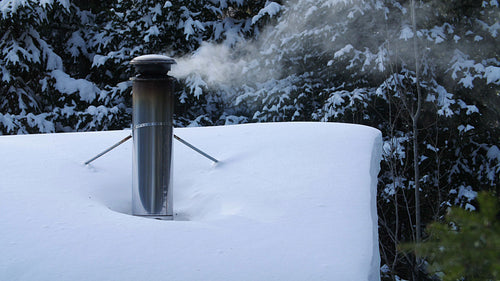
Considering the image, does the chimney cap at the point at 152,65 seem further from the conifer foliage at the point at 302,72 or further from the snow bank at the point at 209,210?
the conifer foliage at the point at 302,72

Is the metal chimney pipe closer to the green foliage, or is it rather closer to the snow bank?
the snow bank

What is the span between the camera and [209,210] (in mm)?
2648

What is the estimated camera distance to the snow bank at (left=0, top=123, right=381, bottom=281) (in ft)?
6.72

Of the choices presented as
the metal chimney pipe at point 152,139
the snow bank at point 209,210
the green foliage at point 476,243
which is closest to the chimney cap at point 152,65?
the metal chimney pipe at point 152,139

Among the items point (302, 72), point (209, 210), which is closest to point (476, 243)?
point (209, 210)

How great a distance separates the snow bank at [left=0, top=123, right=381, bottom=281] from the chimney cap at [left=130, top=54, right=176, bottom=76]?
1.76ft

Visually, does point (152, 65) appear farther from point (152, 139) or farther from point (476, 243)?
point (476, 243)

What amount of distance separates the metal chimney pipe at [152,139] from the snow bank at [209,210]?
111 mm

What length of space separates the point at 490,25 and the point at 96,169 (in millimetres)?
7215

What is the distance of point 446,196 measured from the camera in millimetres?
7754

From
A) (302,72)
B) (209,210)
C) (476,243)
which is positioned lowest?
(209,210)

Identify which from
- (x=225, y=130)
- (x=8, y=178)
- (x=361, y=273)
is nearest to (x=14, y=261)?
(x=8, y=178)

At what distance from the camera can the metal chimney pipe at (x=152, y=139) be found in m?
2.79

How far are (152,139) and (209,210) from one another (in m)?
0.47
